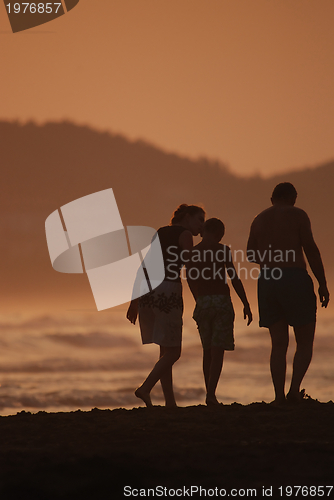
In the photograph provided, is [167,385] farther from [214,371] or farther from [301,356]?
[301,356]

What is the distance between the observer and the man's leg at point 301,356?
618 cm

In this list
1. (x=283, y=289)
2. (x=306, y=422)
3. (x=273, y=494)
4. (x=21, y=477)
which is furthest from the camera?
(x=283, y=289)

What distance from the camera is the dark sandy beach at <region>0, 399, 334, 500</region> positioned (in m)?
3.91

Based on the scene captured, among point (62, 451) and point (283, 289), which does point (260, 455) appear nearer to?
point (62, 451)

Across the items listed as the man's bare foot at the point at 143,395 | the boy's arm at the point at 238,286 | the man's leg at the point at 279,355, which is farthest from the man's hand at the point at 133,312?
the man's leg at the point at 279,355

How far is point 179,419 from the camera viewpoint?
5355 millimetres

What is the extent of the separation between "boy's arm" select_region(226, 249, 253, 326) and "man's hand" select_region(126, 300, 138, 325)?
41.4 inches

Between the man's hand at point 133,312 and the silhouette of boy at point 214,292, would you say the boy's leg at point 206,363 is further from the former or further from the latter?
the man's hand at point 133,312

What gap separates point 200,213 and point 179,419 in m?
2.35

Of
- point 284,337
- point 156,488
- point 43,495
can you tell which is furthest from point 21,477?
point 284,337

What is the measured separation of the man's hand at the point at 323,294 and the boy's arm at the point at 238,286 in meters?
0.78

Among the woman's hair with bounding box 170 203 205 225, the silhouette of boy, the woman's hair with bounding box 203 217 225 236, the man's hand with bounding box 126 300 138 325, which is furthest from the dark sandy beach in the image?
the woman's hair with bounding box 170 203 205 225

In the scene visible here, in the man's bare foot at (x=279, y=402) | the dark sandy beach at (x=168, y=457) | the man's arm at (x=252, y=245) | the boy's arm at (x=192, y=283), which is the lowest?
the man's bare foot at (x=279, y=402)

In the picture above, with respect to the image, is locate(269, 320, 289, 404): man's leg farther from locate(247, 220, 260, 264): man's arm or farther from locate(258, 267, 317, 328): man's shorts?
locate(247, 220, 260, 264): man's arm
